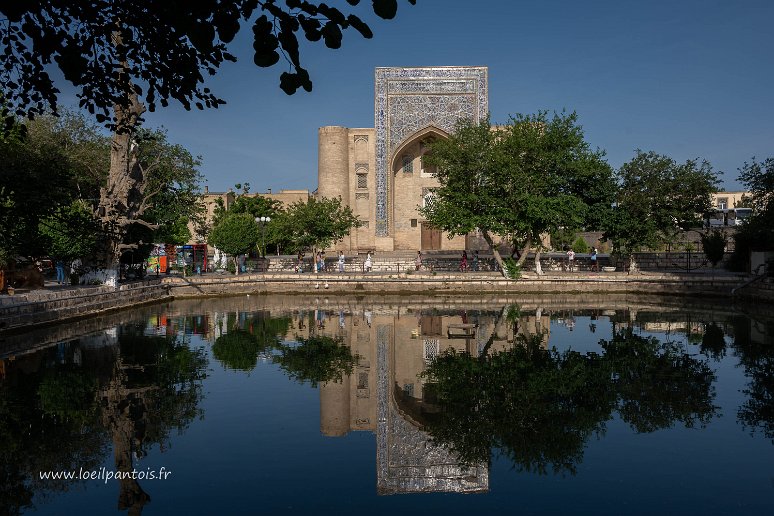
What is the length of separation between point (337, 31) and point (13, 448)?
5.86m

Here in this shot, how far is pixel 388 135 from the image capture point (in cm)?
2931

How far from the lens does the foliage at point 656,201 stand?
23.2m

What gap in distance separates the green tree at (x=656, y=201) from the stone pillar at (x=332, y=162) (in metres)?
12.3

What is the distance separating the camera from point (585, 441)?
6789 mm

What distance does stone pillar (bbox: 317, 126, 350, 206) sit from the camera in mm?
29703

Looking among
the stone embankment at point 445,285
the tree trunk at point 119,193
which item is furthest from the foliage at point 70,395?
the stone embankment at point 445,285

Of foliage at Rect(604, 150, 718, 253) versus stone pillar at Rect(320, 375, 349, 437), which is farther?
foliage at Rect(604, 150, 718, 253)

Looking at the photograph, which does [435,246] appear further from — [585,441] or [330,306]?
[585,441]

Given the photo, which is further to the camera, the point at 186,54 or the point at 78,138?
the point at 78,138

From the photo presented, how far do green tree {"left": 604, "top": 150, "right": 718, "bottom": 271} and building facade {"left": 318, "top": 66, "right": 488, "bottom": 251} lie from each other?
8217 mm

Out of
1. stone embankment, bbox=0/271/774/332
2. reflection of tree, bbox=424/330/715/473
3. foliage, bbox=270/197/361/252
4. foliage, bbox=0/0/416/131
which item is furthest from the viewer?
foliage, bbox=270/197/361/252

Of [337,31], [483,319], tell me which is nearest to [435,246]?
[483,319]

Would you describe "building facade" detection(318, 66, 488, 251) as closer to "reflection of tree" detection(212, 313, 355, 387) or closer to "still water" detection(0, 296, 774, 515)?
"reflection of tree" detection(212, 313, 355, 387)

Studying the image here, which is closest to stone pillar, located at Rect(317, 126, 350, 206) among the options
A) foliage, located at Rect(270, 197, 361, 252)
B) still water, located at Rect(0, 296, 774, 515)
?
foliage, located at Rect(270, 197, 361, 252)
